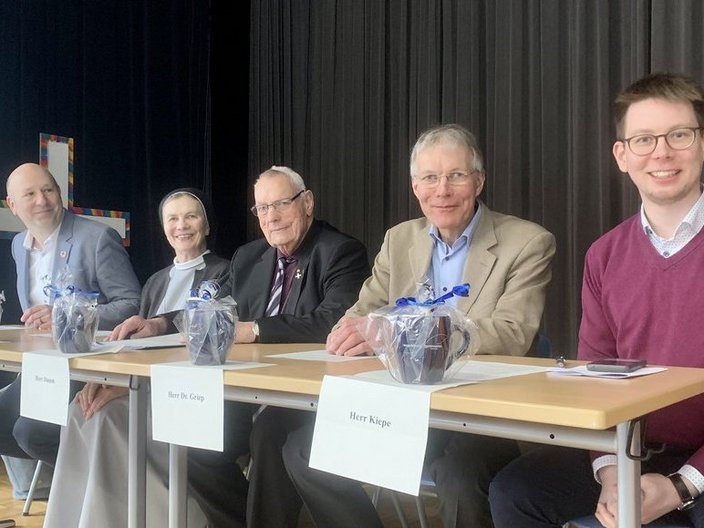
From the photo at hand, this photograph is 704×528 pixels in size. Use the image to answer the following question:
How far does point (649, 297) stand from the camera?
1.48 m

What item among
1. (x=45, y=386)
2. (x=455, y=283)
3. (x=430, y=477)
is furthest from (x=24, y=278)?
(x=430, y=477)

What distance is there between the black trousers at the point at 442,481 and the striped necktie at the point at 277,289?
72 cm

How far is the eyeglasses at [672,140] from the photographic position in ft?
4.89

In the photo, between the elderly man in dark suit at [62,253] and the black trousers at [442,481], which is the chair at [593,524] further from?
the elderly man in dark suit at [62,253]

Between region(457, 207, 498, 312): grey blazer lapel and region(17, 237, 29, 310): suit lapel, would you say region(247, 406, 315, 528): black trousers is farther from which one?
region(17, 237, 29, 310): suit lapel

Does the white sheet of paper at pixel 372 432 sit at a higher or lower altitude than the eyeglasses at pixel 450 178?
lower

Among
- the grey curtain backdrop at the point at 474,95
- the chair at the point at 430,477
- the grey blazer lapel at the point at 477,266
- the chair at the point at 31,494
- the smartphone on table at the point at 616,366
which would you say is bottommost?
the chair at the point at 31,494

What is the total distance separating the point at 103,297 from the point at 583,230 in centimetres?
215

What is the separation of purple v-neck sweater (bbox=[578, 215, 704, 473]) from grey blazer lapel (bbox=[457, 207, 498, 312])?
38cm

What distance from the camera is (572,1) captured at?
11.6ft

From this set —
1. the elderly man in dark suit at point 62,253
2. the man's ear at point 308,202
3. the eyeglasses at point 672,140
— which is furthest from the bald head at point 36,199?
the eyeglasses at point 672,140

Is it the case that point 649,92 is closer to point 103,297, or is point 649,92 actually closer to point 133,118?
point 103,297

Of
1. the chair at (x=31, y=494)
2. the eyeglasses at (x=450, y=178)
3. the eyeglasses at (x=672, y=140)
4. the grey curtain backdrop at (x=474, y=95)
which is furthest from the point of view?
the grey curtain backdrop at (x=474, y=95)

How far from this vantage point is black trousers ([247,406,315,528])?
1857 mm
